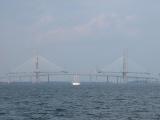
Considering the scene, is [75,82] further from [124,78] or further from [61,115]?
[61,115]

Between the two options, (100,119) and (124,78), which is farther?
(124,78)

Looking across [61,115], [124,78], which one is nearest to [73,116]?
[61,115]

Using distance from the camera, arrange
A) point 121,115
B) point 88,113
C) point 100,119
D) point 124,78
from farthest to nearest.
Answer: point 124,78, point 88,113, point 121,115, point 100,119

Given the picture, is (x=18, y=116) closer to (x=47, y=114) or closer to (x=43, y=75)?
(x=47, y=114)

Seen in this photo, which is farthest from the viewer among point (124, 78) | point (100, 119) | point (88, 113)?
point (124, 78)

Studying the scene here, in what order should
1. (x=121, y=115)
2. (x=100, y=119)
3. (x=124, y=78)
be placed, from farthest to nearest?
(x=124, y=78), (x=121, y=115), (x=100, y=119)

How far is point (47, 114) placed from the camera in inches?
1542

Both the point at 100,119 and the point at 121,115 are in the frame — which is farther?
the point at 121,115

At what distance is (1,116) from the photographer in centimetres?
3681

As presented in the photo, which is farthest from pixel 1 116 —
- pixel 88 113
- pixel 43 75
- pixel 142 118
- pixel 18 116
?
pixel 43 75

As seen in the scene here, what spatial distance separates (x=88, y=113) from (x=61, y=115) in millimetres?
2650

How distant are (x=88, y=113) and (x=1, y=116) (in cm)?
710

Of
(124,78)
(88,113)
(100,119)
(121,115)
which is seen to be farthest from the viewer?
(124,78)

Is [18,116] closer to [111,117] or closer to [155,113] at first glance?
[111,117]
